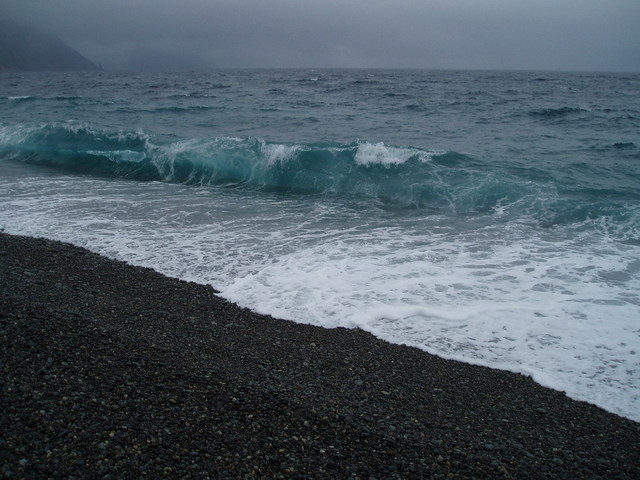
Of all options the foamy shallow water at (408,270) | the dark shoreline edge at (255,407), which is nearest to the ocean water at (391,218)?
the foamy shallow water at (408,270)

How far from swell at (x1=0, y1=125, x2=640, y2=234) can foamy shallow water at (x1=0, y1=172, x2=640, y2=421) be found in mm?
1227

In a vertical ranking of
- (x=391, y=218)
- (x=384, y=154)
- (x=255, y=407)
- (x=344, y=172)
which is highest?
(x=384, y=154)

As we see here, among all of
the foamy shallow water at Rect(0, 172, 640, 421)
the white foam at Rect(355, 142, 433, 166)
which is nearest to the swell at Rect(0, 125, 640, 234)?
the white foam at Rect(355, 142, 433, 166)

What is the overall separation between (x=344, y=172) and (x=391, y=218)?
389 centimetres

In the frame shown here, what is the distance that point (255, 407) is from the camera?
11.8 ft

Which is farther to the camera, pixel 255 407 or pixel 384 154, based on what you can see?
pixel 384 154

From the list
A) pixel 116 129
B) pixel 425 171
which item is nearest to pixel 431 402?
pixel 425 171

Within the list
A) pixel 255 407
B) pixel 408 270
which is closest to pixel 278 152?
pixel 408 270

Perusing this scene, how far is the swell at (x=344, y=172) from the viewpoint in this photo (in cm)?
1090

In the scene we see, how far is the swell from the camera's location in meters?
10.9

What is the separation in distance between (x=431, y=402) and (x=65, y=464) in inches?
103

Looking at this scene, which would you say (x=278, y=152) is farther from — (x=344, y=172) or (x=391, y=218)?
(x=391, y=218)

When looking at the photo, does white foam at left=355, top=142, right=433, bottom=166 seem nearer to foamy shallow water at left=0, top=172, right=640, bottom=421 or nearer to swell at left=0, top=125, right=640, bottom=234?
swell at left=0, top=125, right=640, bottom=234

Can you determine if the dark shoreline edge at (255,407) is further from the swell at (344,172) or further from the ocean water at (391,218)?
the swell at (344,172)
